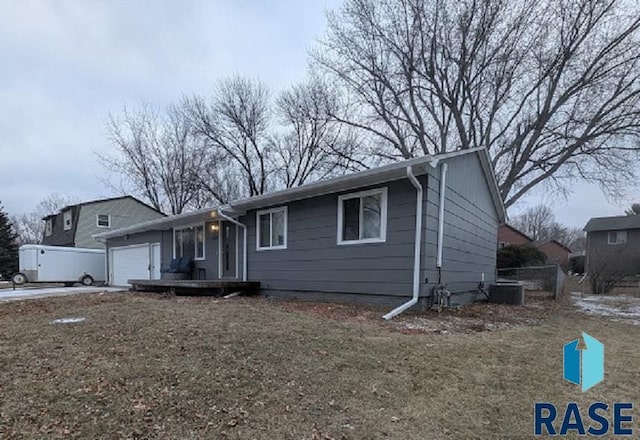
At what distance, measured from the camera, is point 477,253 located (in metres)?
10.8

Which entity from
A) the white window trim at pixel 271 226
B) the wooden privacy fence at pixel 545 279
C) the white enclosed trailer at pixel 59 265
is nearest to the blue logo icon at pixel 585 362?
the white window trim at pixel 271 226

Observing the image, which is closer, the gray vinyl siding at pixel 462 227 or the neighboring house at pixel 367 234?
the neighboring house at pixel 367 234

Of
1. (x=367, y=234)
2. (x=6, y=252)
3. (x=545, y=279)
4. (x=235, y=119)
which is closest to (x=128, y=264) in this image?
(x=235, y=119)

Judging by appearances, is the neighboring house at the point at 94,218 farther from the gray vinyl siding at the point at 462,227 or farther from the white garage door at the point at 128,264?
the gray vinyl siding at the point at 462,227

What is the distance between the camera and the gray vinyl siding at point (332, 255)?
715 cm

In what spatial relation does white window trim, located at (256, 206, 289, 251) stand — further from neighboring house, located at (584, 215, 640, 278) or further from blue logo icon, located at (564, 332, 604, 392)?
neighboring house, located at (584, 215, 640, 278)

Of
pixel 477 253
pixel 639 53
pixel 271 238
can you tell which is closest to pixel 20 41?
pixel 271 238

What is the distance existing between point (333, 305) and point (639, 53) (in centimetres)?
1464

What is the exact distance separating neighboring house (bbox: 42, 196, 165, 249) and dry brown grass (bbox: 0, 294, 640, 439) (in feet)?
67.6

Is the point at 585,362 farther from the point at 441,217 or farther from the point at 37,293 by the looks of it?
the point at 37,293

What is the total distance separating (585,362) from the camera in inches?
166

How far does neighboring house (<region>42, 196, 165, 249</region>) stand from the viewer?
23.4m

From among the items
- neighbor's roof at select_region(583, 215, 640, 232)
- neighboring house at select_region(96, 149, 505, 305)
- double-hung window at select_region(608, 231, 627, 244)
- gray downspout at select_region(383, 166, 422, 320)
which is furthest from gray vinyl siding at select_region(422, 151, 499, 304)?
double-hung window at select_region(608, 231, 627, 244)

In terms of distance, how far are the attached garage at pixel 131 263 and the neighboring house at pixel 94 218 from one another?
725cm
